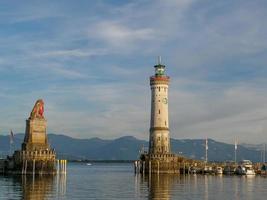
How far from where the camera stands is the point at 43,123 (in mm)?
142875

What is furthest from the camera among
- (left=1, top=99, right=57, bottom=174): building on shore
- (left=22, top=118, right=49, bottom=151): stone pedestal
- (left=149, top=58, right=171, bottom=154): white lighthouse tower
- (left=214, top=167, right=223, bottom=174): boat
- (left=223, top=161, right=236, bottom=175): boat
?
(left=223, top=161, right=236, bottom=175): boat

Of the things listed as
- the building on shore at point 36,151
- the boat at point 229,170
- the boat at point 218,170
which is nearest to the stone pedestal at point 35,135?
the building on shore at point 36,151

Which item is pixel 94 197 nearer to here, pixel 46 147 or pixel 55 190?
pixel 55 190

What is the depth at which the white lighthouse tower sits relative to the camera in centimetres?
14925

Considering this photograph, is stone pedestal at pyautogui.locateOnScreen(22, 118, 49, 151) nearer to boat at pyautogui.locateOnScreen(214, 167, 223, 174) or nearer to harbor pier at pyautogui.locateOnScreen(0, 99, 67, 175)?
harbor pier at pyautogui.locateOnScreen(0, 99, 67, 175)

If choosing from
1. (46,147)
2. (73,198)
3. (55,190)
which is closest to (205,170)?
(46,147)

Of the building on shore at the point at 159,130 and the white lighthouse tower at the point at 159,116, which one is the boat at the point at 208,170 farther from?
the white lighthouse tower at the point at 159,116

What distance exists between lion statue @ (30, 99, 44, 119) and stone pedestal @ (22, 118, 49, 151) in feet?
3.71

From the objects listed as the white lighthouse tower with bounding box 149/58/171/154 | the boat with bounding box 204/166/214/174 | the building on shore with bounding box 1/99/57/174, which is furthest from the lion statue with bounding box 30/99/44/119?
the boat with bounding box 204/166/214/174

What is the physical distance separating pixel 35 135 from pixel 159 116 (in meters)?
A: 31.9

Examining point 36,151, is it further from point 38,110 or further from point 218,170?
point 218,170

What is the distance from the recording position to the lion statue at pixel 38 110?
142 meters

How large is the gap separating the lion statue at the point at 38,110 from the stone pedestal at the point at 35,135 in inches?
A: 44.5

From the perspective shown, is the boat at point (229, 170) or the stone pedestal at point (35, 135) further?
the boat at point (229, 170)
